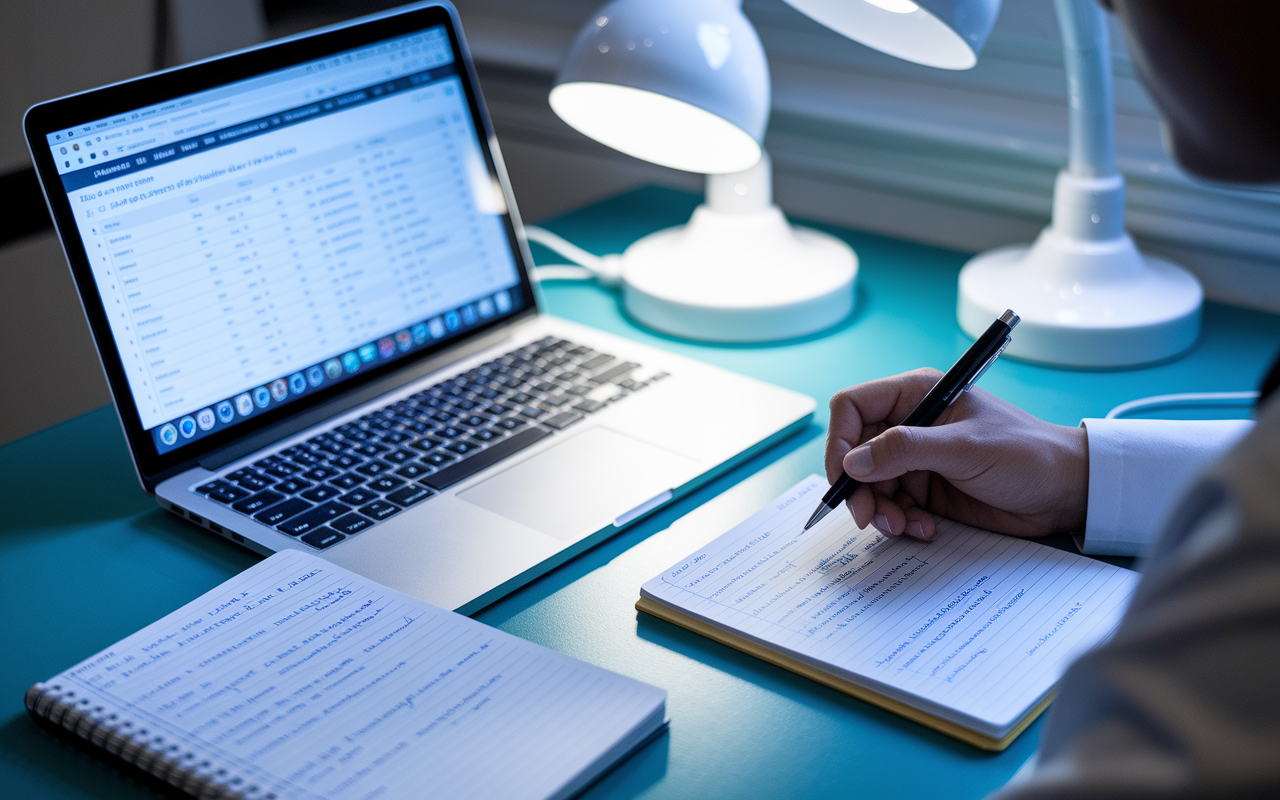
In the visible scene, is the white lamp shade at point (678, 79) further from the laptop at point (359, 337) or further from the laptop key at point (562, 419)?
the laptop key at point (562, 419)

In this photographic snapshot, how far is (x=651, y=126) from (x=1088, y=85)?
0.37m

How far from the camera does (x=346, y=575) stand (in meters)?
0.69

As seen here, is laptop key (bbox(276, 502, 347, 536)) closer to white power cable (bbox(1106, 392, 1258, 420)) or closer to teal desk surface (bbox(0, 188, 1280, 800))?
teal desk surface (bbox(0, 188, 1280, 800))

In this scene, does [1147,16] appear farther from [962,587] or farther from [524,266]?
[524,266]

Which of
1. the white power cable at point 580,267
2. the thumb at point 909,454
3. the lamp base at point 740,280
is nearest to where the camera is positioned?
the thumb at point 909,454

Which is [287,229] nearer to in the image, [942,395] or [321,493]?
[321,493]

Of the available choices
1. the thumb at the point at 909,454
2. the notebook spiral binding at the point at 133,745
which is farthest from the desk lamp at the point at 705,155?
the notebook spiral binding at the point at 133,745

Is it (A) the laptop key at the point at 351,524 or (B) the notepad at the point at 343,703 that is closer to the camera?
(B) the notepad at the point at 343,703

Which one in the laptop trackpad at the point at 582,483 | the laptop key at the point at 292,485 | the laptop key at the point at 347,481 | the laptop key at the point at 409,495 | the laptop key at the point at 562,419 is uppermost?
the laptop key at the point at 292,485

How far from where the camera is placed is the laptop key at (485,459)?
817mm

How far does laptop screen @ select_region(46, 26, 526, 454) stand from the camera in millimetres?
813

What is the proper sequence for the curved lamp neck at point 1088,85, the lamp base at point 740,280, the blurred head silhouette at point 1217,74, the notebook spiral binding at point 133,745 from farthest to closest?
the lamp base at point 740,280, the curved lamp neck at point 1088,85, the notebook spiral binding at point 133,745, the blurred head silhouette at point 1217,74

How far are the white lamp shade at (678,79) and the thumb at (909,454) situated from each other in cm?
31

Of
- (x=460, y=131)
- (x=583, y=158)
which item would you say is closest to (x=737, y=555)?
(x=460, y=131)
